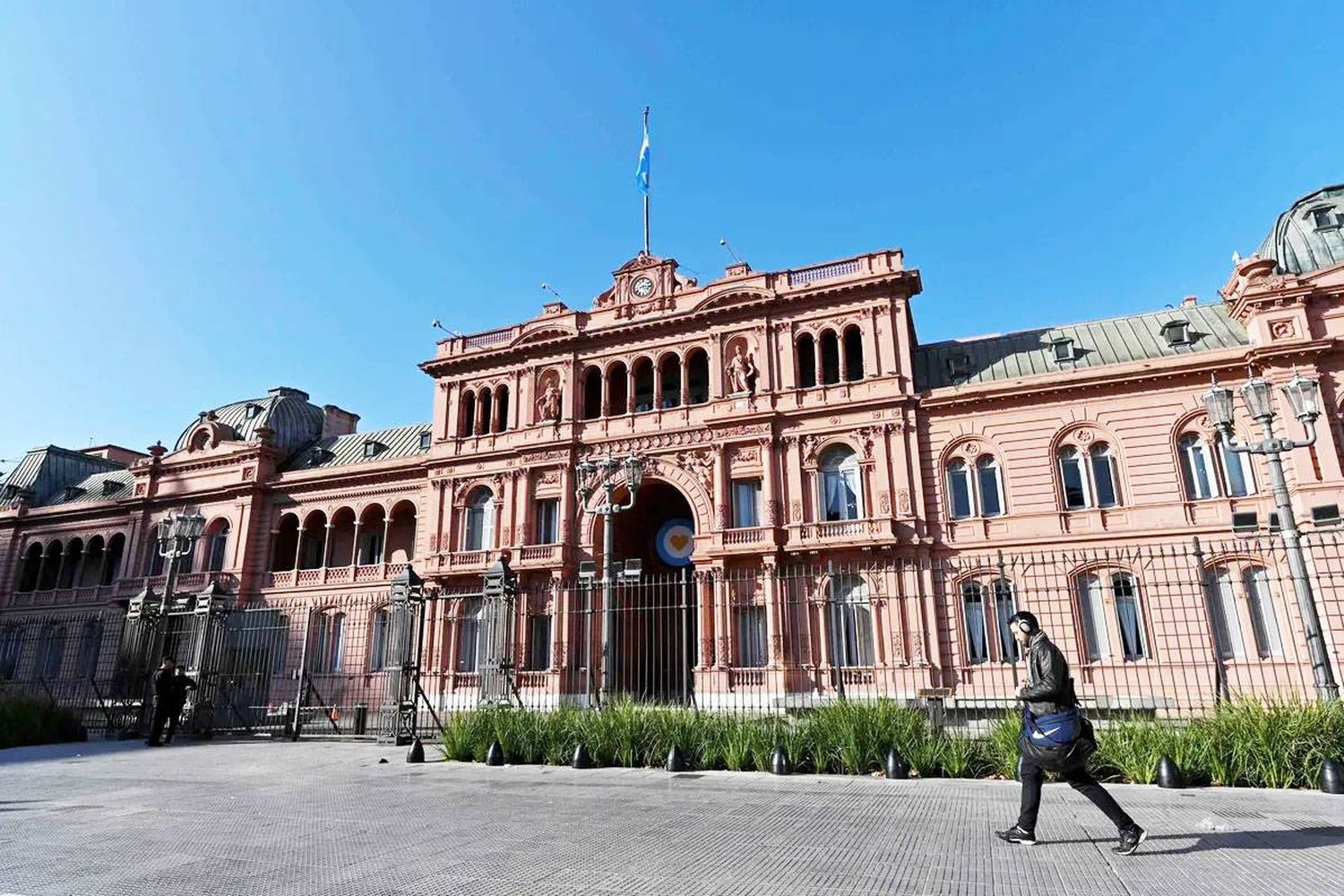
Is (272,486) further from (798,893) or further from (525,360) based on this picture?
(798,893)

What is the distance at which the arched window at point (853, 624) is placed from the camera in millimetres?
24141

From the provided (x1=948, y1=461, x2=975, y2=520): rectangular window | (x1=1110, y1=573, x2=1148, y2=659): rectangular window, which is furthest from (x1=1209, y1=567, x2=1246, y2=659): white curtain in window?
(x1=948, y1=461, x2=975, y2=520): rectangular window

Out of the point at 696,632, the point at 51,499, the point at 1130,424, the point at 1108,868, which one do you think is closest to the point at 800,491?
the point at 696,632

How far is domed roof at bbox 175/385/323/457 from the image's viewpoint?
128 feet

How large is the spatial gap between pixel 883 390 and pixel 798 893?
2238 cm

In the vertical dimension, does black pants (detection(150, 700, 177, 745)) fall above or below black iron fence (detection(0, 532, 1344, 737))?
below

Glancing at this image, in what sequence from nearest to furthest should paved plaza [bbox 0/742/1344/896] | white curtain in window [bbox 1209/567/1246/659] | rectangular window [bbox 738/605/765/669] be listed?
paved plaza [bbox 0/742/1344/896] → white curtain in window [bbox 1209/567/1246/659] → rectangular window [bbox 738/605/765/669]

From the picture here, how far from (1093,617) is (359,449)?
32888 millimetres

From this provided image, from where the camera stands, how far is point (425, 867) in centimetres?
611

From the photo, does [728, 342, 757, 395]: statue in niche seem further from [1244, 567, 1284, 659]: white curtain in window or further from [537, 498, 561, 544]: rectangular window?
[1244, 567, 1284, 659]: white curtain in window

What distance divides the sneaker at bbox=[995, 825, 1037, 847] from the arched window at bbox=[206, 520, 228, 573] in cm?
3785

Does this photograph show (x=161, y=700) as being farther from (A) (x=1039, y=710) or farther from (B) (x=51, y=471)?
(B) (x=51, y=471)

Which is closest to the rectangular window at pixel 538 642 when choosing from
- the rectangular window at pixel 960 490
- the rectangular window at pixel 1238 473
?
the rectangular window at pixel 960 490

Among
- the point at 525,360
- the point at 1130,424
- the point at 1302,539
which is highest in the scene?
the point at 525,360
